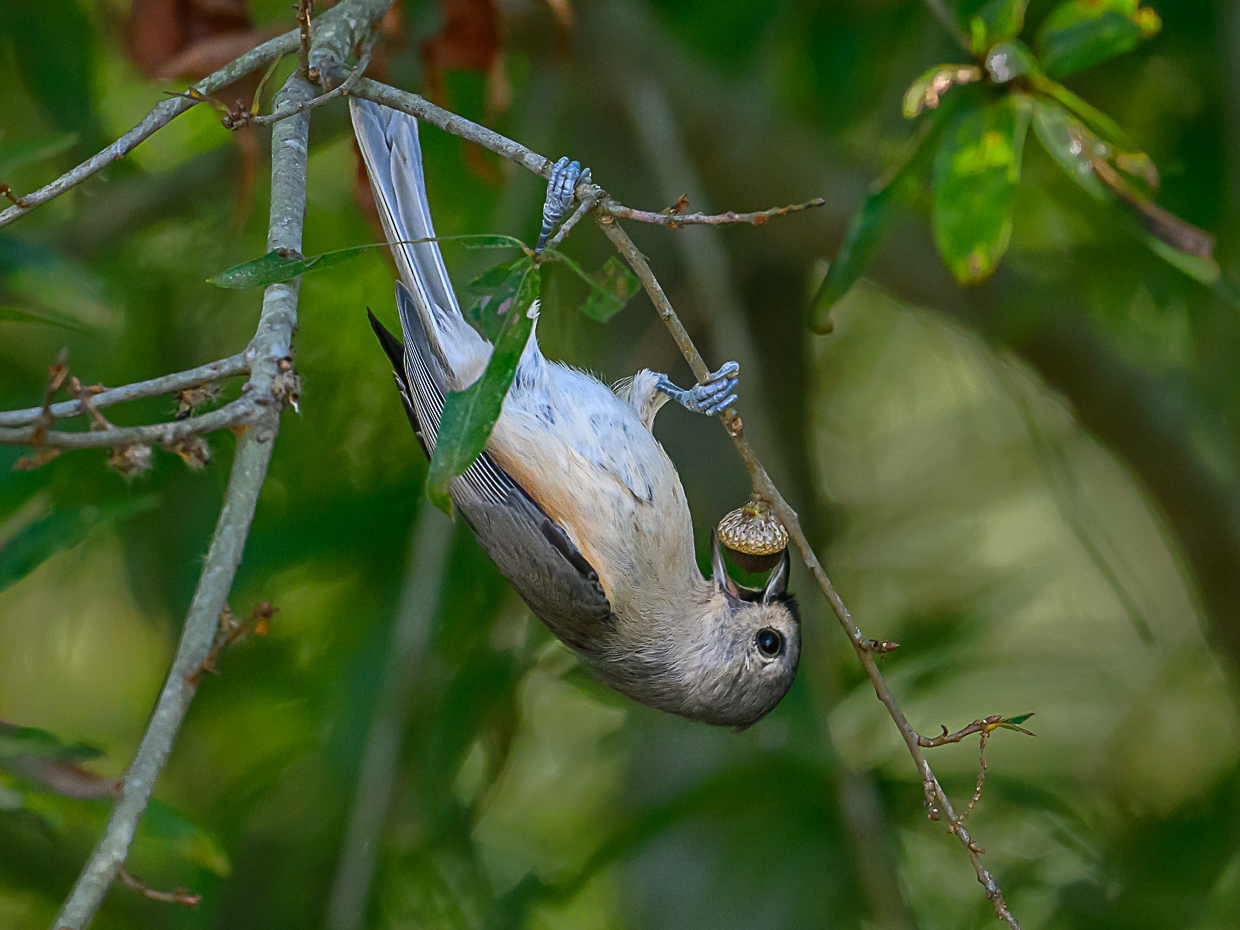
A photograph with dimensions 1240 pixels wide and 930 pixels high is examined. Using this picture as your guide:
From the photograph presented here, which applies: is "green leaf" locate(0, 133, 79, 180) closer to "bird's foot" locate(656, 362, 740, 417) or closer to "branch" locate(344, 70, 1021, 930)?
"branch" locate(344, 70, 1021, 930)

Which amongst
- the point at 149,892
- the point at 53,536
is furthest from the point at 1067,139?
the point at 53,536

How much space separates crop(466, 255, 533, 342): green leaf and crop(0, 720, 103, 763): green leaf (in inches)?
51.7

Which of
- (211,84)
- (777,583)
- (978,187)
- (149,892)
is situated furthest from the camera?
(777,583)

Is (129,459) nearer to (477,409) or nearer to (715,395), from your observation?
(477,409)

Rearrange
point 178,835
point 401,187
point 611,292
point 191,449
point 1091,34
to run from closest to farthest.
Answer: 1. point 191,449
2. point 611,292
3. point 1091,34
4. point 401,187
5. point 178,835

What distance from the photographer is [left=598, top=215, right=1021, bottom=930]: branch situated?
1393mm

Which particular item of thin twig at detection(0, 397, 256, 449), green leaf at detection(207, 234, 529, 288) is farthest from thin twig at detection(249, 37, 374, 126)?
thin twig at detection(0, 397, 256, 449)

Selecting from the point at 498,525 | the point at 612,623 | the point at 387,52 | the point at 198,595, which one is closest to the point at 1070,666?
the point at 612,623

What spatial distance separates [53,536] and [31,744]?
0.47 metres

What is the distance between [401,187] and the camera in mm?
2035

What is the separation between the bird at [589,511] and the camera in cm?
210

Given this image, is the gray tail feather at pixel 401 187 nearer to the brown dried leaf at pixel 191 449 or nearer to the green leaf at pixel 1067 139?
the brown dried leaf at pixel 191 449

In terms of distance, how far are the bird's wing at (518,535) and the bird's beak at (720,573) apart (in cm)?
25

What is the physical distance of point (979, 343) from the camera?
3.15 meters
